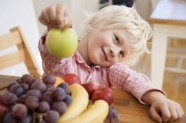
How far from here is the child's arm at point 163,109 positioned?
800 mm

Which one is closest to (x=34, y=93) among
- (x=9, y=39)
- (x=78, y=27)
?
(x=9, y=39)

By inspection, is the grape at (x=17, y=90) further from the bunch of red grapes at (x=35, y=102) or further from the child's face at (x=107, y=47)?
the child's face at (x=107, y=47)

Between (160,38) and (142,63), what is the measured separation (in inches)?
51.3

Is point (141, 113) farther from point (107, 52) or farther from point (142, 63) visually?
point (142, 63)

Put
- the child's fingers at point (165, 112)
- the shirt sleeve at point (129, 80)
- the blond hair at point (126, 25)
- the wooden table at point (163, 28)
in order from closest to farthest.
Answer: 1. the child's fingers at point (165, 112)
2. the shirt sleeve at point (129, 80)
3. the blond hair at point (126, 25)
4. the wooden table at point (163, 28)

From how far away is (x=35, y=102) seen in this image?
552 mm

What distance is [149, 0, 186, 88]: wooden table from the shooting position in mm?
1663

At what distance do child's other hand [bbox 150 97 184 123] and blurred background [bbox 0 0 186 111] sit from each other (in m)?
1.21

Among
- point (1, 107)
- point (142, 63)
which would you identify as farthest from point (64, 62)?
point (142, 63)

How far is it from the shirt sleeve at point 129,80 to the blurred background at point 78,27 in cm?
90

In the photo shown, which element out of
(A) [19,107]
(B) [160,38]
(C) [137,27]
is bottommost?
(B) [160,38]

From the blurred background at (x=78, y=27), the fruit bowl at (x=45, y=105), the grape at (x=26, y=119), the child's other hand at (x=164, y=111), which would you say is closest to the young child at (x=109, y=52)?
the child's other hand at (x=164, y=111)

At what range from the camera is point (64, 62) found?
1.08m

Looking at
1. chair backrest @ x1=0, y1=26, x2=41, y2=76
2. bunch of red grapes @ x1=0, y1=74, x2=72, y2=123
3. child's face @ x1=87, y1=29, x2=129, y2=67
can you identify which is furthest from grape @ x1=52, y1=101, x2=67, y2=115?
chair backrest @ x1=0, y1=26, x2=41, y2=76
